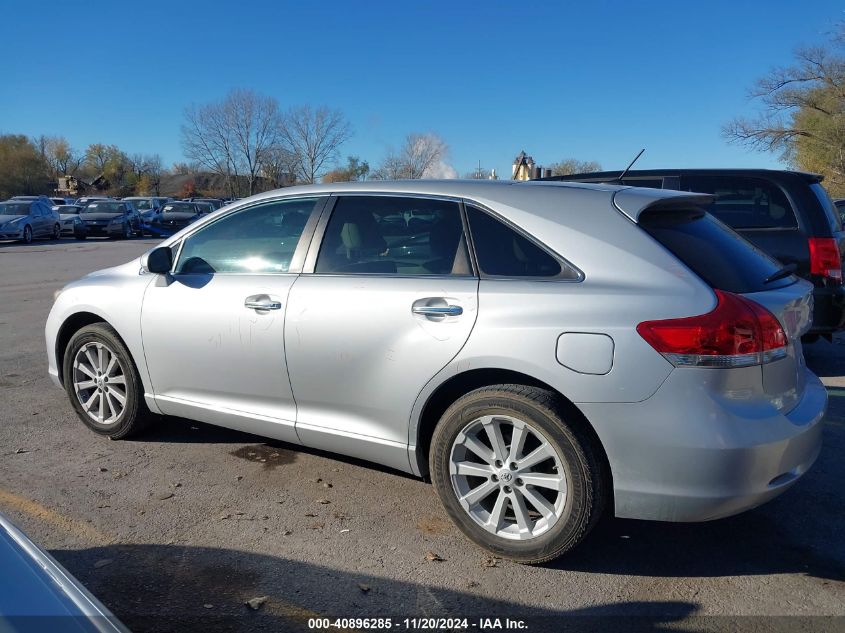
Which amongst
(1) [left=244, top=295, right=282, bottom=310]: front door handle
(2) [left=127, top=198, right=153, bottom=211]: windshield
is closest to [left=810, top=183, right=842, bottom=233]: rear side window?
(1) [left=244, top=295, right=282, bottom=310]: front door handle

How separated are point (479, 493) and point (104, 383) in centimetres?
283

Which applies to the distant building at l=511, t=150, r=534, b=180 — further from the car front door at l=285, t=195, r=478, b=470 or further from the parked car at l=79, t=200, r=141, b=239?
the parked car at l=79, t=200, r=141, b=239

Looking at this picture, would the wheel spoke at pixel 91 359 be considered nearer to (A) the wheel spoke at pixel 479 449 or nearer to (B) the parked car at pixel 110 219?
(A) the wheel spoke at pixel 479 449

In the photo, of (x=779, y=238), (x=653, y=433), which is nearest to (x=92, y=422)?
(x=653, y=433)

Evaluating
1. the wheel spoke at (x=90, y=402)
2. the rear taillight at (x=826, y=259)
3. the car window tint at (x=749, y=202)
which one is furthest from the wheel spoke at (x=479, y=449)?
the rear taillight at (x=826, y=259)

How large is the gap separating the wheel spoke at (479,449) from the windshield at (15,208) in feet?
93.3

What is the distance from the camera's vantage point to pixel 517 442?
3.16 meters

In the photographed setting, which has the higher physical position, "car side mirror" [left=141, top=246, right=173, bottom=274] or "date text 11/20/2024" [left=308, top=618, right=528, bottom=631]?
"car side mirror" [left=141, top=246, right=173, bottom=274]

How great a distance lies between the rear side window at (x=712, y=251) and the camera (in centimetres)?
309

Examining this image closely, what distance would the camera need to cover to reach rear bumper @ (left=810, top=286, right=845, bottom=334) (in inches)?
233

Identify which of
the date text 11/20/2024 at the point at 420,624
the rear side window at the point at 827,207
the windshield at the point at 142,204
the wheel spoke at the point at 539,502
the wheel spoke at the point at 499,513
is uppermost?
the windshield at the point at 142,204

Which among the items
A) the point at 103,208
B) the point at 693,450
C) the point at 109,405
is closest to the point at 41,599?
the point at 693,450

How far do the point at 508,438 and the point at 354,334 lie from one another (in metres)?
0.94

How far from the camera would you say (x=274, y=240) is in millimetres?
4184
